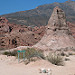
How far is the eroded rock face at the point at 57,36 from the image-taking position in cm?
1934

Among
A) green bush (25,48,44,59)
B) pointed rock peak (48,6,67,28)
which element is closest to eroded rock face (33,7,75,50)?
pointed rock peak (48,6,67,28)

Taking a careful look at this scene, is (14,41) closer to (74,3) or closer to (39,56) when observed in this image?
(39,56)

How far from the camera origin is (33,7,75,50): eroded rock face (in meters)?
19.3

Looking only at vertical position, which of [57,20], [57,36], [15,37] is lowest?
[15,37]

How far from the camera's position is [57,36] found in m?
20.2

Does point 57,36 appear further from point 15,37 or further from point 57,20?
point 15,37

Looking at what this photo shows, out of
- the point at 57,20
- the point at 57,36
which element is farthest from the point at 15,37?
the point at 57,36

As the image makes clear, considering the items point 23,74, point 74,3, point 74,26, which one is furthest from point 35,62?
point 74,3

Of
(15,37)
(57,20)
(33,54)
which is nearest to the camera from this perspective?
(33,54)

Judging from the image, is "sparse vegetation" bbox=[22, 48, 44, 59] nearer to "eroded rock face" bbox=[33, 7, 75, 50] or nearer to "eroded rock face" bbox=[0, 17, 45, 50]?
"eroded rock face" bbox=[33, 7, 75, 50]

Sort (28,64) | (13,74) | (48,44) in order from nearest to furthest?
(13,74), (28,64), (48,44)

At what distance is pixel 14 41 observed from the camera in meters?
27.0

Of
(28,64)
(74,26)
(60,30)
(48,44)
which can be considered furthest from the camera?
(74,26)

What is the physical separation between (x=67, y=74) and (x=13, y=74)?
241 cm
